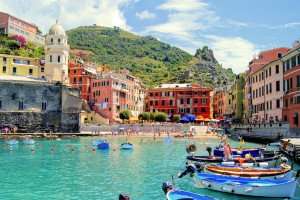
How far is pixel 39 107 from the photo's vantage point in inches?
3219

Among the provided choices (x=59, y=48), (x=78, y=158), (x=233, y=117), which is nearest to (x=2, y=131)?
(x=59, y=48)

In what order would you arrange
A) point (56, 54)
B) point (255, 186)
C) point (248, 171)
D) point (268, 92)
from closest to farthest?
point (255, 186), point (248, 171), point (268, 92), point (56, 54)

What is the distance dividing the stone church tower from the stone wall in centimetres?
856

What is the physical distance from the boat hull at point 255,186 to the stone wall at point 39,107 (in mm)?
63312

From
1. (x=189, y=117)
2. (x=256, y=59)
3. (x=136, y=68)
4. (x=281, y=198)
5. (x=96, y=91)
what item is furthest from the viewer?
(x=136, y=68)

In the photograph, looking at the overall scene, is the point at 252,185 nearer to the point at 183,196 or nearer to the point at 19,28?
the point at 183,196

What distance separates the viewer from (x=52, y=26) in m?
92.2

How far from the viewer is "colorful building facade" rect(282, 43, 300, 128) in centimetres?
5508

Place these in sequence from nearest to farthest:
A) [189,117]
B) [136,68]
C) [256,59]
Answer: [256,59] < [189,117] < [136,68]

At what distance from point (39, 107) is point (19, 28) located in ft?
218

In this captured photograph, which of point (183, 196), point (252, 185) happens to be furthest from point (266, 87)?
point (183, 196)

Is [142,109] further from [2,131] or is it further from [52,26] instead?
[2,131]

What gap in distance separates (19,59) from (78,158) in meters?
62.5

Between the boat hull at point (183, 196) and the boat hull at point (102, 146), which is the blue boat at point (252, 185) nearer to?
the boat hull at point (183, 196)
